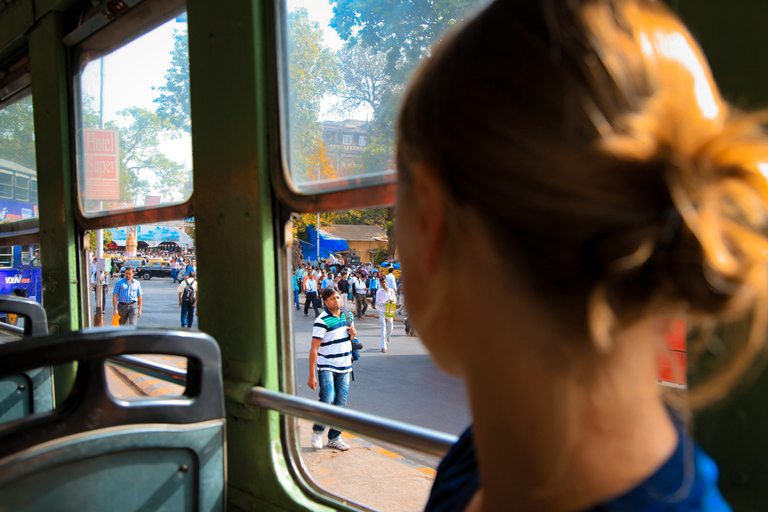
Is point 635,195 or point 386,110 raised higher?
point 386,110

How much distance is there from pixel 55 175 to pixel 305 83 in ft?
7.35

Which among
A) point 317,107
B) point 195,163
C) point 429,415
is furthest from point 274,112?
point 429,415

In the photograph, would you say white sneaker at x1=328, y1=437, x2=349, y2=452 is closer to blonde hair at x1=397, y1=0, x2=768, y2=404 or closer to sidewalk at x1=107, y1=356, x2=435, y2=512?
sidewalk at x1=107, y1=356, x2=435, y2=512

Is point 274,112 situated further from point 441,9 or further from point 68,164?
point 68,164

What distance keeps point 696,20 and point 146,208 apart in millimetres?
2607

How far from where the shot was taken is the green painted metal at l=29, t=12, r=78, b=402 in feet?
11.1

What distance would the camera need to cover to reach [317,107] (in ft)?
7.20

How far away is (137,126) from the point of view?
3.13 metres

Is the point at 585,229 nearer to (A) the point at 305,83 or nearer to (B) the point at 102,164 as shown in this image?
(A) the point at 305,83

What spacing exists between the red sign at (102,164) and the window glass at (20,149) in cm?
89

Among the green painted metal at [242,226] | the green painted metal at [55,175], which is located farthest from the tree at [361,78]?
the green painted metal at [55,175]

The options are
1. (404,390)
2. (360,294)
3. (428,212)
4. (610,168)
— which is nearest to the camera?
(610,168)

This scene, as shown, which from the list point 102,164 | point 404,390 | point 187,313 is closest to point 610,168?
point 102,164

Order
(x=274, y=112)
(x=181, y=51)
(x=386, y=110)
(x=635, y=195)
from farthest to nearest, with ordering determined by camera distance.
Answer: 1. (x=181, y=51)
2. (x=274, y=112)
3. (x=386, y=110)
4. (x=635, y=195)
